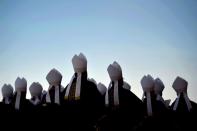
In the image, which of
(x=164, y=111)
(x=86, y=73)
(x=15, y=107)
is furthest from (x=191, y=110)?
(x=15, y=107)

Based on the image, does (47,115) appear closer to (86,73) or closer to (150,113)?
(86,73)

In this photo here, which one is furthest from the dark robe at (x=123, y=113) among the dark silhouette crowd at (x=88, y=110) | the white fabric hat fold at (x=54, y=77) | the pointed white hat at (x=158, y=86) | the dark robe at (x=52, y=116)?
the pointed white hat at (x=158, y=86)

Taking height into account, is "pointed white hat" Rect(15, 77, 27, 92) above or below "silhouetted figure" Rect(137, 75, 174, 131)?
above

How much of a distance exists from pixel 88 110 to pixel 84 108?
272 mm

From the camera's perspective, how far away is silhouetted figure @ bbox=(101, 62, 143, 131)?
14.1 meters

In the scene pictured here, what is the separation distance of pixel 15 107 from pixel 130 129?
6056 millimetres

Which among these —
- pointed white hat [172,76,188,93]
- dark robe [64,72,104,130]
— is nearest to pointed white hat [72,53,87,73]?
dark robe [64,72,104,130]

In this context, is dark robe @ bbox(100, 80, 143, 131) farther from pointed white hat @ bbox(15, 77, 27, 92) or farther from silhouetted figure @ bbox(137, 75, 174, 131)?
pointed white hat @ bbox(15, 77, 27, 92)

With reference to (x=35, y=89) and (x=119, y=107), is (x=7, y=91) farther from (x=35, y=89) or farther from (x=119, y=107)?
(x=119, y=107)

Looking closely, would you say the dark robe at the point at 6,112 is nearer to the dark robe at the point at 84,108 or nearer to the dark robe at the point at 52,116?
the dark robe at the point at 52,116

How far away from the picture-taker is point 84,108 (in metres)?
14.7

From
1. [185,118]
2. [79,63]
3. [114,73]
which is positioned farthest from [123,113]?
[185,118]

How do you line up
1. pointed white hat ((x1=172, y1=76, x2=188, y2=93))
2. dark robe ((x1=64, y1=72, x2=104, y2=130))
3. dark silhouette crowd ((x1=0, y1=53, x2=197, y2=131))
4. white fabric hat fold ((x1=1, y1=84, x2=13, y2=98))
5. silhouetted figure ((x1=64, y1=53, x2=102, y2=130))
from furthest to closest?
white fabric hat fold ((x1=1, y1=84, x2=13, y2=98)) < pointed white hat ((x1=172, y1=76, x2=188, y2=93)) < silhouetted figure ((x1=64, y1=53, x2=102, y2=130)) < dark robe ((x1=64, y1=72, x2=104, y2=130)) < dark silhouette crowd ((x1=0, y1=53, x2=197, y2=131))

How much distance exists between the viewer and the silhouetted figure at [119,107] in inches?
556
